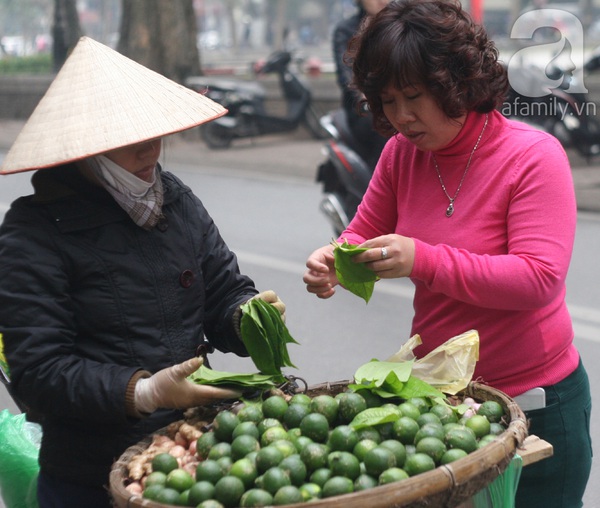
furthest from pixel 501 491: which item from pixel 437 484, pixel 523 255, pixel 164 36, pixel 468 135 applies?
pixel 164 36

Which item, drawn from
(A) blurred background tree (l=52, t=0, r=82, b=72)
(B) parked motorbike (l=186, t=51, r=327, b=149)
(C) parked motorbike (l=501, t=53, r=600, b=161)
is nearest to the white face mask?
(C) parked motorbike (l=501, t=53, r=600, b=161)

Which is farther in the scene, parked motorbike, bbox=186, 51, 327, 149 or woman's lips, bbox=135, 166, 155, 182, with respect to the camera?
parked motorbike, bbox=186, 51, 327, 149

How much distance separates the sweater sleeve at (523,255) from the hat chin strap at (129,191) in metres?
0.61

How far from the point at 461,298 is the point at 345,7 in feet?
190

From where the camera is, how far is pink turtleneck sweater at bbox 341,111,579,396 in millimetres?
2303

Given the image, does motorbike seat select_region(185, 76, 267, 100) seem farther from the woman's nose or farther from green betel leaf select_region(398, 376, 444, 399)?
green betel leaf select_region(398, 376, 444, 399)

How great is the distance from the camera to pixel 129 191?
231 cm

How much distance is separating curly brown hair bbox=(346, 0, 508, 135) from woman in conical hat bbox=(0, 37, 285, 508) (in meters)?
0.41

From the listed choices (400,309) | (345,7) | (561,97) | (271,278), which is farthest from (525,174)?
(345,7)

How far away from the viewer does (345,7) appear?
191 ft

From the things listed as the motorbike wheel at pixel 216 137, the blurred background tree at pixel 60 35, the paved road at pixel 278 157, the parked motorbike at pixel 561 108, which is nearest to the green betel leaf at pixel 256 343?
the paved road at pixel 278 157

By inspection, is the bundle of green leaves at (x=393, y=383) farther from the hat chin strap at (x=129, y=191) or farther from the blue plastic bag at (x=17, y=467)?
the blue plastic bag at (x=17, y=467)

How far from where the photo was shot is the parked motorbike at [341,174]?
23.1ft

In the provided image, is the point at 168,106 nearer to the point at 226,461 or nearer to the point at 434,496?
the point at 226,461
